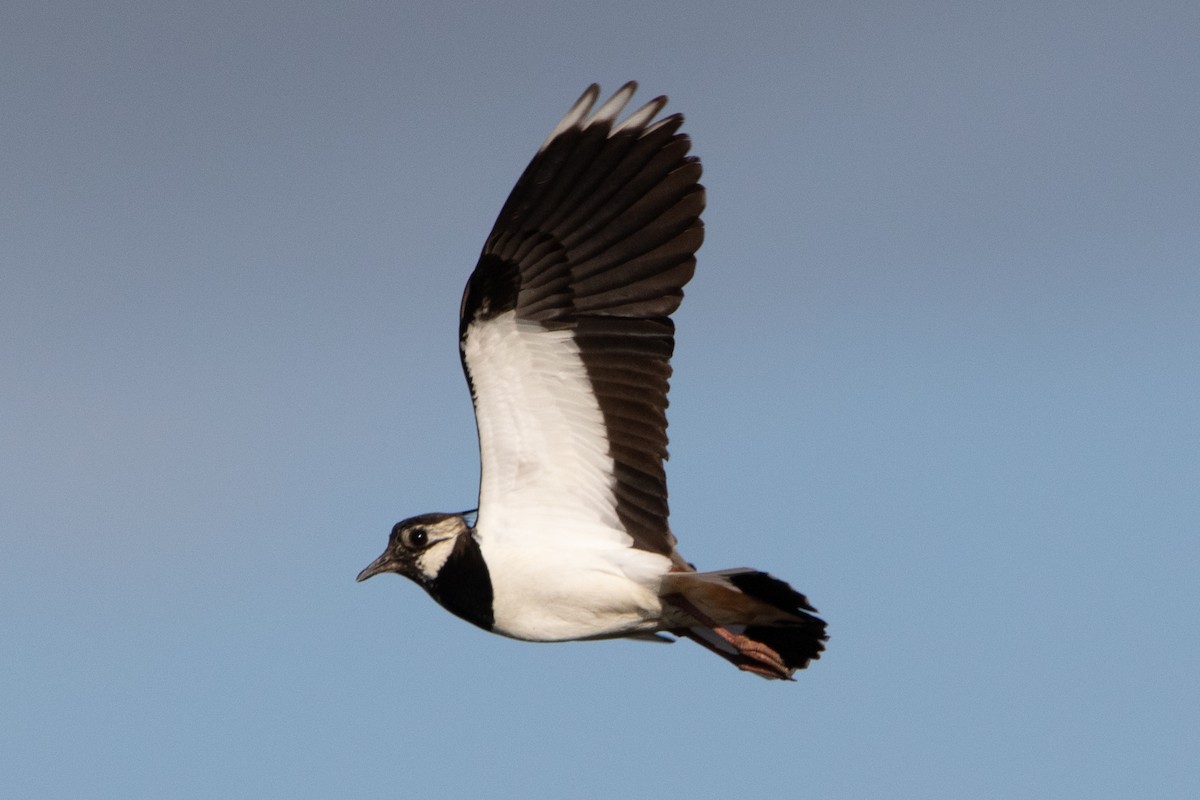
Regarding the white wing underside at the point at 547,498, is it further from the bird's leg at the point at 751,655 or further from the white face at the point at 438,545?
the bird's leg at the point at 751,655

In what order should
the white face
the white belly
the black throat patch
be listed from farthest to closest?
the white face, the black throat patch, the white belly

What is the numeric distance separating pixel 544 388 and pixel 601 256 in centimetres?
81

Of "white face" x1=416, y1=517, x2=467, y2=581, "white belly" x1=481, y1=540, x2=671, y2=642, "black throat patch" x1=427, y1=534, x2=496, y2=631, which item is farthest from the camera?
"white face" x1=416, y1=517, x2=467, y2=581

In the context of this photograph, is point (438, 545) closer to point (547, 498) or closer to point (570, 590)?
point (547, 498)

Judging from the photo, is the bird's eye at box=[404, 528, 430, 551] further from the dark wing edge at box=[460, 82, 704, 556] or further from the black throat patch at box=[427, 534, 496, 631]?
the dark wing edge at box=[460, 82, 704, 556]

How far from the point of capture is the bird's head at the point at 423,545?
37.8 feet

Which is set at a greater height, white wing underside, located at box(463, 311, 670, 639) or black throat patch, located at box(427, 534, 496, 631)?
white wing underside, located at box(463, 311, 670, 639)

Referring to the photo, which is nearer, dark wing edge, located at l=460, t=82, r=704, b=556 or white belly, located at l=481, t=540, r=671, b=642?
white belly, located at l=481, t=540, r=671, b=642

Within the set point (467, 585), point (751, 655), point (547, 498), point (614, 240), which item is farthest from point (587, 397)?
point (751, 655)

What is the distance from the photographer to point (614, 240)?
11.3 metres

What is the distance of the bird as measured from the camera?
11172 millimetres

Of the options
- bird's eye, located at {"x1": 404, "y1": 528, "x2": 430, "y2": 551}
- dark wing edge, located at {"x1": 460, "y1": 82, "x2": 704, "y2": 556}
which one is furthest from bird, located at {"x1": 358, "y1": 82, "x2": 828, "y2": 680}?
bird's eye, located at {"x1": 404, "y1": 528, "x2": 430, "y2": 551}

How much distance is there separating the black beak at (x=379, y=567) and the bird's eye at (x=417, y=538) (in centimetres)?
A: 19

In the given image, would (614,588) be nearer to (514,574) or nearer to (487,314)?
(514,574)
